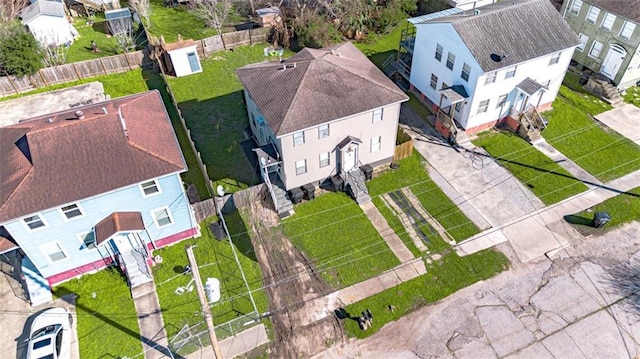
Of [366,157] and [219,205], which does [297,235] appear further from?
[366,157]

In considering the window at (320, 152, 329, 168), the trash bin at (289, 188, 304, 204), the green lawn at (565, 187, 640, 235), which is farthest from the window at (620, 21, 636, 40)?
the trash bin at (289, 188, 304, 204)

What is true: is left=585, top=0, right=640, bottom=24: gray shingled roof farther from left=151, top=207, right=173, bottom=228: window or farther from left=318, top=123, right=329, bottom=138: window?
left=151, top=207, right=173, bottom=228: window

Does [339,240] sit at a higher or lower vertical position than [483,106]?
lower

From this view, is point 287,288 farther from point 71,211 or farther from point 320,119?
point 71,211

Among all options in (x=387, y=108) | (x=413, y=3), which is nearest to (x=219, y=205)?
(x=387, y=108)

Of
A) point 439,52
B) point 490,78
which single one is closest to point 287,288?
point 490,78
